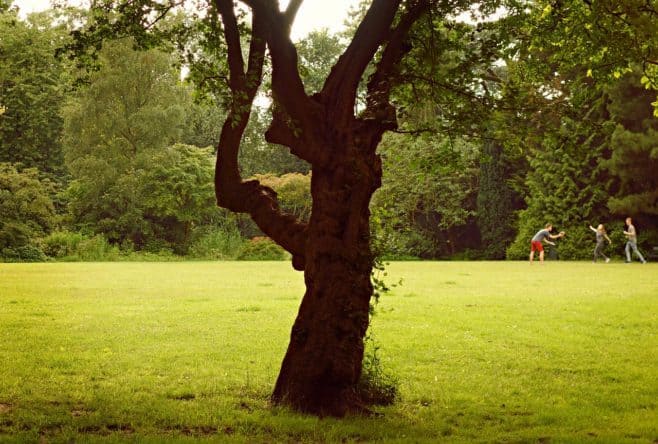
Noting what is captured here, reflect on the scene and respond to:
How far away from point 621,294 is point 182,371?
12.4 m

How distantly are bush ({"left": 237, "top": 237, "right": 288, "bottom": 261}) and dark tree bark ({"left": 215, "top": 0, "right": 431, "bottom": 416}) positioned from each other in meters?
33.8

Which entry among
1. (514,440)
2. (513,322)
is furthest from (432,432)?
(513,322)

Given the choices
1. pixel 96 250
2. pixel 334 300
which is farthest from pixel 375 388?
pixel 96 250

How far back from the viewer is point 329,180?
7.05m

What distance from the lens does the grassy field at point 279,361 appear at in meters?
6.34

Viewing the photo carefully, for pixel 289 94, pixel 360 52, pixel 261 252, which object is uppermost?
pixel 360 52

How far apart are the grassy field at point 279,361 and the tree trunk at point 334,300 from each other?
14.4 inches

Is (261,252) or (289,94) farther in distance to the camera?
(261,252)

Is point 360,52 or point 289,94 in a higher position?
point 360,52

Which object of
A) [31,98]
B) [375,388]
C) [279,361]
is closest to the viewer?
[375,388]

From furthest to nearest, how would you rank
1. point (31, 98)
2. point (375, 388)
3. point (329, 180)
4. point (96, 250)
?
point (31, 98) < point (96, 250) < point (375, 388) < point (329, 180)

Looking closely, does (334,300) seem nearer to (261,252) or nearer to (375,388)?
(375,388)

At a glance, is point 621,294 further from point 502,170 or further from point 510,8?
point 502,170

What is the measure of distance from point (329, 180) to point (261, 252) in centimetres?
3464
